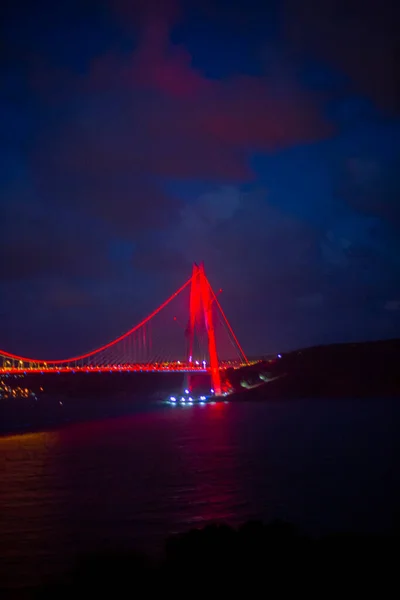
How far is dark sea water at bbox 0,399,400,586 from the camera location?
9625 millimetres

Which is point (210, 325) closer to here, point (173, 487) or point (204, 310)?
point (204, 310)

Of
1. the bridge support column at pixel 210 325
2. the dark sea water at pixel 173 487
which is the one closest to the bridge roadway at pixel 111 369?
the bridge support column at pixel 210 325

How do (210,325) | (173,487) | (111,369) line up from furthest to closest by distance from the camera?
(210,325)
(111,369)
(173,487)

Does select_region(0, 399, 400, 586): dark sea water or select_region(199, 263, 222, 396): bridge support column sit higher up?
select_region(199, 263, 222, 396): bridge support column

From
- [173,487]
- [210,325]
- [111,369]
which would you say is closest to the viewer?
[173,487]

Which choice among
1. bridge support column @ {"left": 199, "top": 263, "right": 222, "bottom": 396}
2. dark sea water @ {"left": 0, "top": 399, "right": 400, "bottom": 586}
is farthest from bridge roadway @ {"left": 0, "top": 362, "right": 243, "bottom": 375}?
dark sea water @ {"left": 0, "top": 399, "right": 400, "bottom": 586}

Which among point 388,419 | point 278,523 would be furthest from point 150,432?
point 278,523

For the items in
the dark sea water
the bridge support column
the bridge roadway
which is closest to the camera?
the dark sea water

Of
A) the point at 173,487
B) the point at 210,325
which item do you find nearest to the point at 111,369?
the point at 210,325

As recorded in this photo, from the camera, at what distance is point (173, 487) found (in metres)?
14.1

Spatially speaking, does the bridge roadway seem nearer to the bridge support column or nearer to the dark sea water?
the bridge support column

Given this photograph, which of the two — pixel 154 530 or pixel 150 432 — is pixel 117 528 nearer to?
pixel 154 530

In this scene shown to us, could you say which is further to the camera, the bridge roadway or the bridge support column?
the bridge support column

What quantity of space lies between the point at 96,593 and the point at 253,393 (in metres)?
57.1
